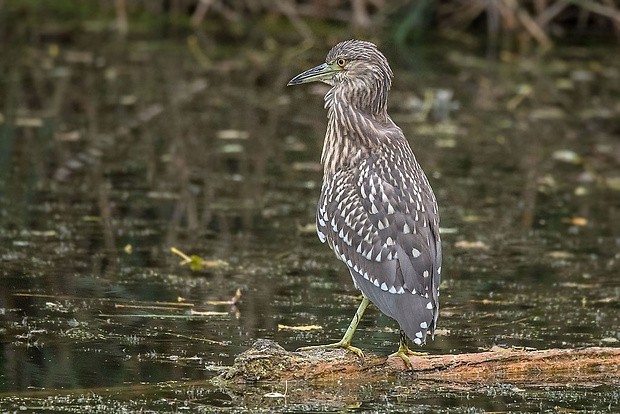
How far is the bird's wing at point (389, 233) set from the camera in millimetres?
5219

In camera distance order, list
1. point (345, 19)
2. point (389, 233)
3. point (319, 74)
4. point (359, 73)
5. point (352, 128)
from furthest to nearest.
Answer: point (345, 19), point (319, 74), point (359, 73), point (352, 128), point (389, 233)

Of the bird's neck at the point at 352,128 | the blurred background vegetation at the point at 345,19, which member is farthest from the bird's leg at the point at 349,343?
the blurred background vegetation at the point at 345,19

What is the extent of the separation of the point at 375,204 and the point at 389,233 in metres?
0.18

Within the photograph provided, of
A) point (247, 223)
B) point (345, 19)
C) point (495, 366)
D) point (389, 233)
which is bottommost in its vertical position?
point (495, 366)

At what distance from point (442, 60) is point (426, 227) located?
9.80m

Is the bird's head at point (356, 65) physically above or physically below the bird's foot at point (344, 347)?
above

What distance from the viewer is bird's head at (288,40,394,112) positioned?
6.00 metres

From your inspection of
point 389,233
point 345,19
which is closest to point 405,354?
point 389,233

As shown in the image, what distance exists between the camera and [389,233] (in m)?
5.40

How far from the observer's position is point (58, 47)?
14.6m

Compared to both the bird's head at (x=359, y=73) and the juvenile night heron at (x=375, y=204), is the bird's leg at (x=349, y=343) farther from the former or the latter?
the bird's head at (x=359, y=73)

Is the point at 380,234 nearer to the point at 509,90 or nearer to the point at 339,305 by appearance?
the point at 339,305

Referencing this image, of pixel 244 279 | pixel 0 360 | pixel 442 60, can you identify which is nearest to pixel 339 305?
pixel 244 279

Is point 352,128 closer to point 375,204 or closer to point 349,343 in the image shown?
point 375,204
